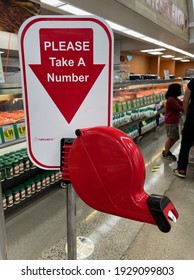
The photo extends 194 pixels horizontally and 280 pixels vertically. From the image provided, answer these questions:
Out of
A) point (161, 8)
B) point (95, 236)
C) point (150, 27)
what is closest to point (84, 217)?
point (95, 236)

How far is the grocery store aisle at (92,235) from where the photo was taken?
1911 mm

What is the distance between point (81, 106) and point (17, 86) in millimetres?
1727

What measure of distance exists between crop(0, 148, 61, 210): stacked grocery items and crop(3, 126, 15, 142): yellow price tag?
0.16m

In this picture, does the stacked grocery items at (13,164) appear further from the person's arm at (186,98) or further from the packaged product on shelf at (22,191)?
the person's arm at (186,98)

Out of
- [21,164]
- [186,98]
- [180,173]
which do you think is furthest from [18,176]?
[186,98]

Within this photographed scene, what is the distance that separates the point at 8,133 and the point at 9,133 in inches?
0.5

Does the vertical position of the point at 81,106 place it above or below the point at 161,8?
below

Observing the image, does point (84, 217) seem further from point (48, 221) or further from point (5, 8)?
point (5, 8)

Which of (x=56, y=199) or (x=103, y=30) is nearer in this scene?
(x=103, y=30)

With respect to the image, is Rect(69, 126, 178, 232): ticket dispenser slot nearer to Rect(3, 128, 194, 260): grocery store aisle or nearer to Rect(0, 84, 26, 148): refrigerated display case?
Rect(3, 128, 194, 260): grocery store aisle

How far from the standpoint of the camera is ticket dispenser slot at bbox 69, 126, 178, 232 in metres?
0.49

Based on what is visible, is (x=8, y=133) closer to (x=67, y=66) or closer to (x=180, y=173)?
(x=67, y=66)

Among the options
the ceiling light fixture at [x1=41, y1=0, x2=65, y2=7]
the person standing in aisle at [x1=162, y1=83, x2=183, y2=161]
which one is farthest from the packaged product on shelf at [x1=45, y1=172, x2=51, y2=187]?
the person standing in aisle at [x1=162, y1=83, x2=183, y2=161]

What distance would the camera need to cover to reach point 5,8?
12.0 feet
